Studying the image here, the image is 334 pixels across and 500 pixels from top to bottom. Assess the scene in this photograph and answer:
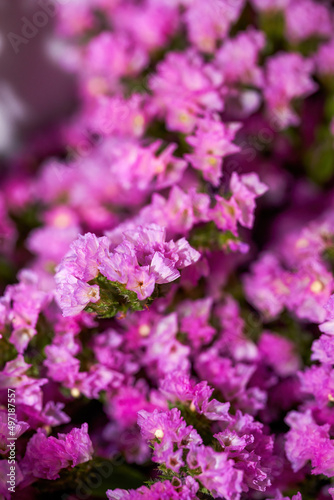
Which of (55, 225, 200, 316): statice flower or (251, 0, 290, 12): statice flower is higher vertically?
(251, 0, 290, 12): statice flower

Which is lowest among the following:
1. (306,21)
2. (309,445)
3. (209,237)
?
(309,445)

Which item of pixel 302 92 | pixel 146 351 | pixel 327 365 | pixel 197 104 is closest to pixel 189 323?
pixel 146 351

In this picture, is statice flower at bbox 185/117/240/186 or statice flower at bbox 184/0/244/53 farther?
statice flower at bbox 184/0/244/53

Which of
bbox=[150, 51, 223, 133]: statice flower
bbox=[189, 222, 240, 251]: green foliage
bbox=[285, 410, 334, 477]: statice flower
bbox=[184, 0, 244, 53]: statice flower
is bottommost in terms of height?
bbox=[285, 410, 334, 477]: statice flower

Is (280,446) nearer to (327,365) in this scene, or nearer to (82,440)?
(327,365)

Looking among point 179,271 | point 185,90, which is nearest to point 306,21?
point 185,90

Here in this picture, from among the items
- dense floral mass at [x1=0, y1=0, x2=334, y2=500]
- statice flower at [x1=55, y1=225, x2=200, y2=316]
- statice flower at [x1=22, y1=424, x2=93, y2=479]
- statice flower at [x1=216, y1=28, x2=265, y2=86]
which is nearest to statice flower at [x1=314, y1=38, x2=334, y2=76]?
dense floral mass at [x1=0, y1=0, x2=334, y2=500]

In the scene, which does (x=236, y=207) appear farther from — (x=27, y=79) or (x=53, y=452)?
(x=27, y=79)

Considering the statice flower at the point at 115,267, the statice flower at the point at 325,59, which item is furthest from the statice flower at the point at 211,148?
the statice flower at the point at 325,59

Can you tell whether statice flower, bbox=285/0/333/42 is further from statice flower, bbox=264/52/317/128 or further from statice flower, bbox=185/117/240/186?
statice flower, bbox=185/117/240/186
